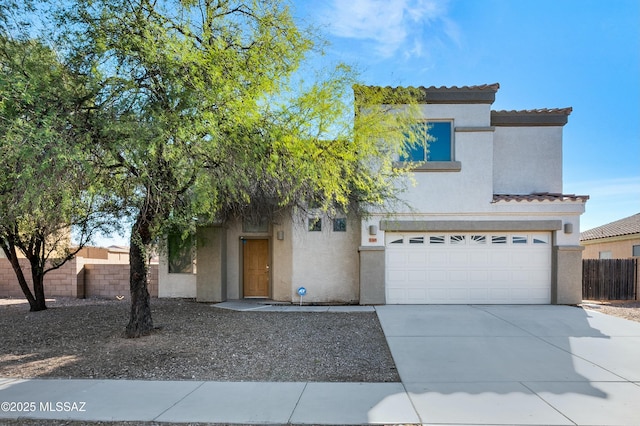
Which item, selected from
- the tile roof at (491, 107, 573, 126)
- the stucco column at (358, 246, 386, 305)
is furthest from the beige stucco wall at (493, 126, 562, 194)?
the stucco column at (358, 246, 386, 305)

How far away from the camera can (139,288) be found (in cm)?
904

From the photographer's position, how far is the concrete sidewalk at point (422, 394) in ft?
16.3

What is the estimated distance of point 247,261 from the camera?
14891 mm

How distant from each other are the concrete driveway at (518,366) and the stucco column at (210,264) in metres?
5.95

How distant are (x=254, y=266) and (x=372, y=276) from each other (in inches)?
175

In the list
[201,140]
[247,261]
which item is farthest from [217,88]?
[247,261]

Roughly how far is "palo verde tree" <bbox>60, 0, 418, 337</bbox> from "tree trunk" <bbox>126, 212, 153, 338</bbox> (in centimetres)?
10

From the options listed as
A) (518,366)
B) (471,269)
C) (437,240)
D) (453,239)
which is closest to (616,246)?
(471,269)

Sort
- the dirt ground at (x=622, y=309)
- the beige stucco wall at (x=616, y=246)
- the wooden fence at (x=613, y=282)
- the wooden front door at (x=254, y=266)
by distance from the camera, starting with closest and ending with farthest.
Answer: the dirt ground at (x=622, y=309) < the wooden front door at (x=254, y=266) < the wooden fence at (x=613, y=282) < the beige stucco wall at (x=616, y=246)

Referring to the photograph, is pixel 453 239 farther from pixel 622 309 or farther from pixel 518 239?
pixel 622 309

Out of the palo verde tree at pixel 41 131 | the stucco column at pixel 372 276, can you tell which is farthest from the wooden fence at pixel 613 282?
the palo verde tree at pixel 41 131

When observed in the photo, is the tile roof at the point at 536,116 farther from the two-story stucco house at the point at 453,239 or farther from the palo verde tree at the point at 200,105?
the palo verde tree at the point at 200,105

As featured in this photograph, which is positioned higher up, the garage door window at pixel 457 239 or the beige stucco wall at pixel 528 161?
the beige stucco wall at pixel 528 161

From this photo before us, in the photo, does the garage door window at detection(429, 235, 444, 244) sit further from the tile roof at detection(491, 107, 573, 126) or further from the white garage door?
the tile roof at detection(491, 107, 573, 126)
